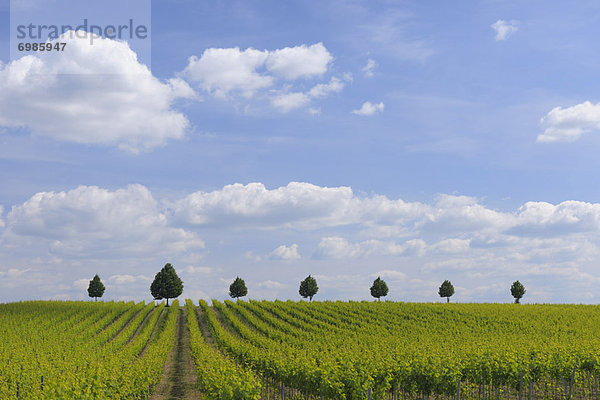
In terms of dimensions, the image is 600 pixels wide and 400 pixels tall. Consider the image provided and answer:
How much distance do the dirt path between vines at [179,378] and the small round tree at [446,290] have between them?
54.7 meters

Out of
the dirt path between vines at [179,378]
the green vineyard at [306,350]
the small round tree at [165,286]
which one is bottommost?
the dirt path between vines at [179,378]

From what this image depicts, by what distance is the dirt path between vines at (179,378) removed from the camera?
85.5 feet

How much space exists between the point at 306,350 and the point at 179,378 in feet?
28.6

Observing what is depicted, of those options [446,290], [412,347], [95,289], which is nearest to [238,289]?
[95,289]

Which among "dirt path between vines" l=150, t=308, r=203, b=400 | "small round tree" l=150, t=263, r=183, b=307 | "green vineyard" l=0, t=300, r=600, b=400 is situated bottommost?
"dirt path between vines" l=150, t=308, r=203, b=400

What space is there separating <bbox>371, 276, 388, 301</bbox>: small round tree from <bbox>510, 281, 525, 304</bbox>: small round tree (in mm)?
23557

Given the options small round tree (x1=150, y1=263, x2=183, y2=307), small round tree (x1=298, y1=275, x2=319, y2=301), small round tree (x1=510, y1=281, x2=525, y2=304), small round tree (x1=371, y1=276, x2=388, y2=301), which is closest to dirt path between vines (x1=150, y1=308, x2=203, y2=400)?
small round tree (x1=150, y1=263, x2=183, y2=307)

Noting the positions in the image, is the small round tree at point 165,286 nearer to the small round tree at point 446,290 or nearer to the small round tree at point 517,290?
the small round tree at point 446,290

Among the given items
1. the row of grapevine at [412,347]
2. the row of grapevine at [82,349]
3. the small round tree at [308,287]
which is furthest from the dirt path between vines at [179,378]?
the small round tree at [308,287]

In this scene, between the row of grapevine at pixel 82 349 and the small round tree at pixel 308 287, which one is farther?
the small round tree at pixel 308 287

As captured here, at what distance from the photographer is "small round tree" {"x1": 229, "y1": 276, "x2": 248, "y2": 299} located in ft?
→ 278

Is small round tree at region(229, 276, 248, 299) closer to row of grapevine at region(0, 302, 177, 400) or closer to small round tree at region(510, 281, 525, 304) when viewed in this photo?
row of grapevine at region(0, 302, 177, 400)

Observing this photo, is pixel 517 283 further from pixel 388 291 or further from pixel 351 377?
pixel 351 377

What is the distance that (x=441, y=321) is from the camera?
52.6 meters
